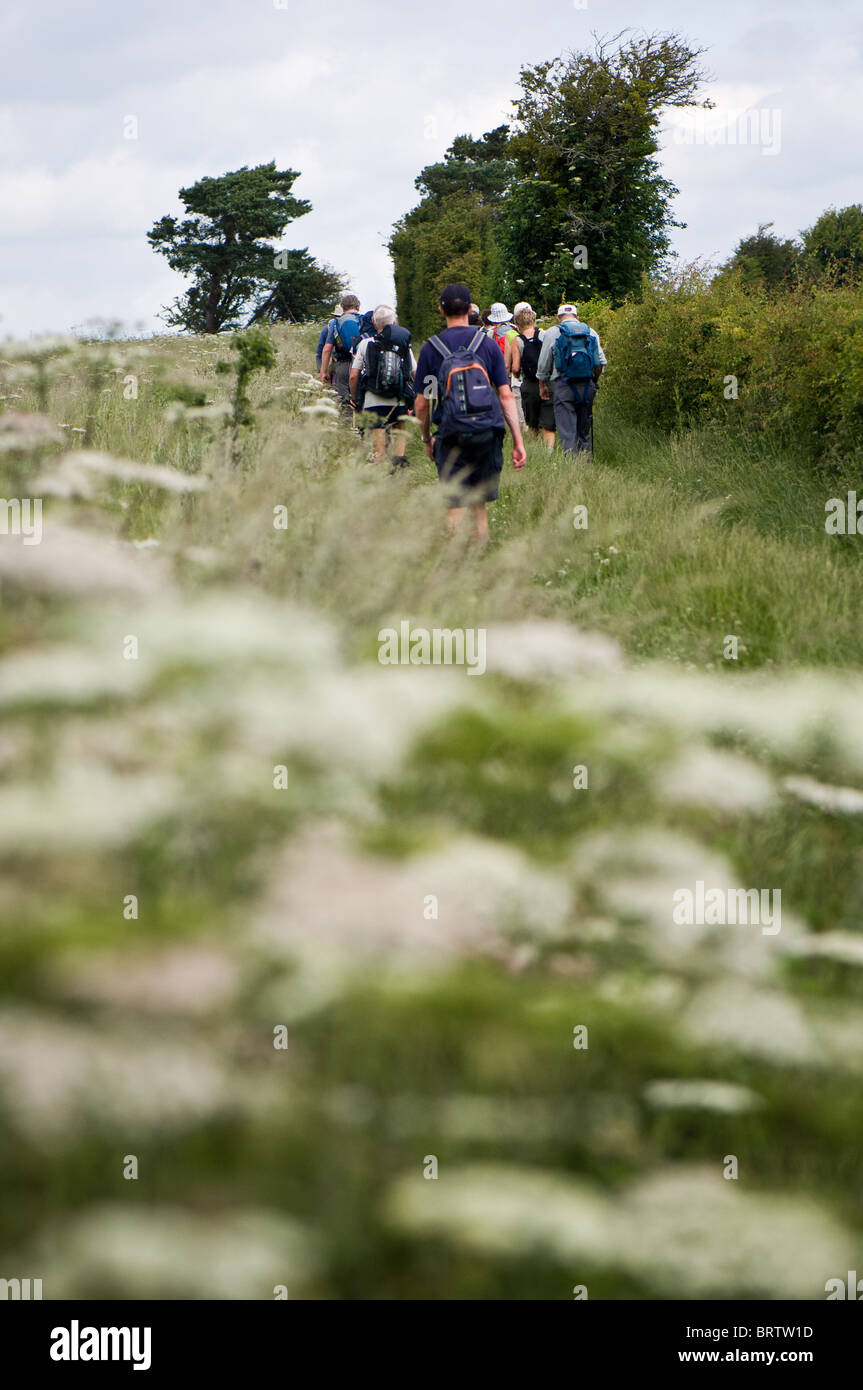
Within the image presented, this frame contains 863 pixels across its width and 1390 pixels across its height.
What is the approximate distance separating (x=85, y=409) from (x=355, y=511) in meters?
6.31

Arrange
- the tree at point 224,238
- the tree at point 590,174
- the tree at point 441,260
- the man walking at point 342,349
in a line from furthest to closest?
the tree at point 224,238, the tree at point 441,260, the tree at point 590,174, the man walking at point 342,349

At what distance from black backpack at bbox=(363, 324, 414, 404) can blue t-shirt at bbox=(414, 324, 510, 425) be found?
2.59 metres

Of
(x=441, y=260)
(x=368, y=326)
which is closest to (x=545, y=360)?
(x=368, y=326)

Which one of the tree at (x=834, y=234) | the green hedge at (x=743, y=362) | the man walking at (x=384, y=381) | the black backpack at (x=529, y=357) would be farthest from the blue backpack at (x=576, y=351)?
the tree at (x=834, y=234)

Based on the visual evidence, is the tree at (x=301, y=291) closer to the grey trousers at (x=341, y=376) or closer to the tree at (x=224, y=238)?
the tree at (x=224, y=238)

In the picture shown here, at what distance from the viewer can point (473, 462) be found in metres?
6.96

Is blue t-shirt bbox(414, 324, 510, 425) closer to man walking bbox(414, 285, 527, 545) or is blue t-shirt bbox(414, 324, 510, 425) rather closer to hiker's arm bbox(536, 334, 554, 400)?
man walking bbox(414, 285, 527, 545)

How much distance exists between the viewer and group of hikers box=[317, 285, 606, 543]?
665 centimetres

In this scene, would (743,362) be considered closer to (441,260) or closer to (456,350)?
(456,350)

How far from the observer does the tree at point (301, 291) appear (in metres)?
50.4

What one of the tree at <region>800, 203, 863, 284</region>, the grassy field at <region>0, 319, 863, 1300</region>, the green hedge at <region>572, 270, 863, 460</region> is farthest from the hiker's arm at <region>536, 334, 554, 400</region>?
the tree at <region>800, 203, 863, 284</region>

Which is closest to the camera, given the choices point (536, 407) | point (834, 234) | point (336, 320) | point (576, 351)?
point (576, 351)

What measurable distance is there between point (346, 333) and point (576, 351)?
2623mm
